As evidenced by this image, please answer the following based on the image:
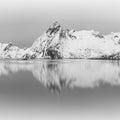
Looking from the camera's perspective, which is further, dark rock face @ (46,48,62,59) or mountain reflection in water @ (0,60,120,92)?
dark rock face @ (46,48,62,59)

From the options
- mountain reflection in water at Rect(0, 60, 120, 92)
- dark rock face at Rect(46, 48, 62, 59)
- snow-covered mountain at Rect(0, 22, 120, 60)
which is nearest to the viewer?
mountain reflection in water at Rect(0, 60, 120, 92)

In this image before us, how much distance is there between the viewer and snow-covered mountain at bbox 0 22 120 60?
463ft

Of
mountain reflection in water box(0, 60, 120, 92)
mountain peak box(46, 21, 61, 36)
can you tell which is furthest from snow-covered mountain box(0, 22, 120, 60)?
mountain reflection in water box(0, 60, 120, 92)

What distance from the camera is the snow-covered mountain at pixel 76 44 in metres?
141

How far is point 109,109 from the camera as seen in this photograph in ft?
31.2

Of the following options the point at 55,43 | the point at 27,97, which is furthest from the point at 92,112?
the point at 55,43

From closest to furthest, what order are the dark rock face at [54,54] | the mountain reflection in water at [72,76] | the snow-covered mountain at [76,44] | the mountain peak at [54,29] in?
the mountain reflection in water at [72,76], the dark rock face at [54,54], the snow-covered mountain at [76,44], the mountain peak at [54,29]

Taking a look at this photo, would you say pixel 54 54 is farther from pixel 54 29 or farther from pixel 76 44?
pixel 54 29

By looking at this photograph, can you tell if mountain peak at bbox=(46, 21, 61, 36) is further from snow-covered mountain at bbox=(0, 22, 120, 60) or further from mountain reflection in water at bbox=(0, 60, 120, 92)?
mountain reflection in water at bbox=(0, 60, 120, 92)

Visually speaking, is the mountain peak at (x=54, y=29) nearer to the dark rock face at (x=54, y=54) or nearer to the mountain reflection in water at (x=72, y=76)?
the dark rock face at (x=54, y=54)

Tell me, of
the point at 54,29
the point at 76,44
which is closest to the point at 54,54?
the point at 76,44

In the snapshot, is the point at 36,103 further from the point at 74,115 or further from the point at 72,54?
the point at 72,54

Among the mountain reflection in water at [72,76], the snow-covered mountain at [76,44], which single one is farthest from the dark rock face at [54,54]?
the mountain reflection in water at [72,76]

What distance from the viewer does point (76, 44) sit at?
156 m
